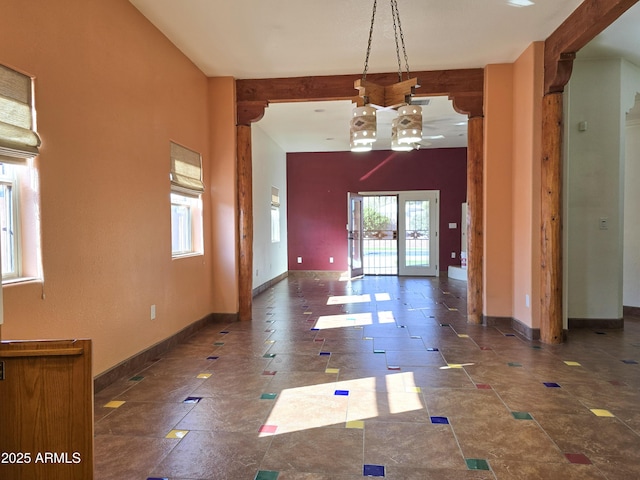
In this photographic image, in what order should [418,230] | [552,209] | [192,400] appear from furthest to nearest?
[418,230] → [552,209] → [192,400]

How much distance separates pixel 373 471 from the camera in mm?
2037

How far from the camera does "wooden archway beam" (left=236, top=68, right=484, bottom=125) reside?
5.04 metres

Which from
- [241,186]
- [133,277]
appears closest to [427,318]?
[241,186]

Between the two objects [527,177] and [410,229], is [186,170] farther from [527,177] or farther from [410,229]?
[410,229]

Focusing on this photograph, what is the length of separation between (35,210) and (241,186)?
301 centimetres

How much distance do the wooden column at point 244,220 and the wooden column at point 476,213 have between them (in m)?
2.78

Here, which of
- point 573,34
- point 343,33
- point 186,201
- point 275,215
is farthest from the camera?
point 275,215

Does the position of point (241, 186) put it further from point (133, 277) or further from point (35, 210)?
point (35, 210)

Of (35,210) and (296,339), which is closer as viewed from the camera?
(35,210)

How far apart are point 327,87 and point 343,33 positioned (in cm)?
116

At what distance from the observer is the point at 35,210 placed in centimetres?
246

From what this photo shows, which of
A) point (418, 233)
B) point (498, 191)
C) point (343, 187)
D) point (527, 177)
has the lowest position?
point (418, 233)

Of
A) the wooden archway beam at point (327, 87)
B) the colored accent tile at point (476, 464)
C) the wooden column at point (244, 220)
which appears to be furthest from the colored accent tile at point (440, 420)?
the wooden archway beam at point (327, 87)

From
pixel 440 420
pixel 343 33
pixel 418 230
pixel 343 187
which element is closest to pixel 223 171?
pixel 343 33
